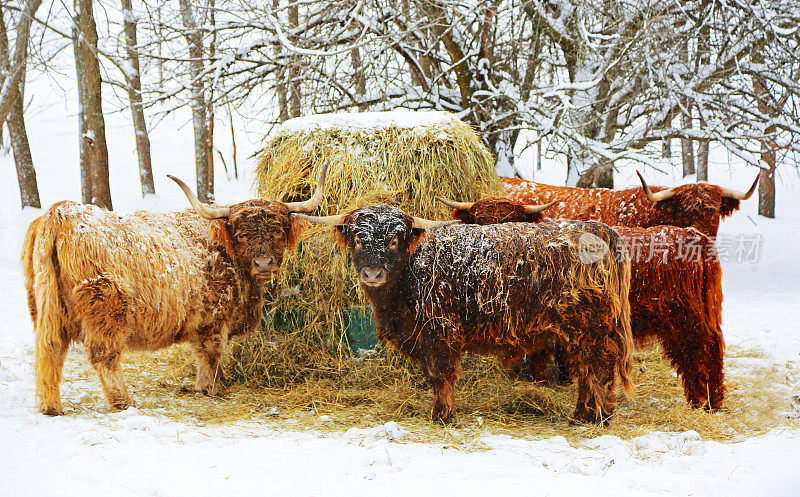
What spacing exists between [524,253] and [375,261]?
1017 mm

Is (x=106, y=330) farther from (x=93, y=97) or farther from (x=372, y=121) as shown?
(x=93, y=97)

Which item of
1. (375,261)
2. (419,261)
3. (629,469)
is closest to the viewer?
(629,469)

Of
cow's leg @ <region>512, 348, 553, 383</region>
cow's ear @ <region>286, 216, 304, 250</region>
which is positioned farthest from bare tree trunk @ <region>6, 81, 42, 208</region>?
cow's leg @ <region>512, 348, 553, 383</region>

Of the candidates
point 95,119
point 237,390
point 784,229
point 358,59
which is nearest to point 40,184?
point 95,119

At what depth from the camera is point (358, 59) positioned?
8750mm

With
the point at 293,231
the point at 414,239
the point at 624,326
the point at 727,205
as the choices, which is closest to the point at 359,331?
the point at 293,231

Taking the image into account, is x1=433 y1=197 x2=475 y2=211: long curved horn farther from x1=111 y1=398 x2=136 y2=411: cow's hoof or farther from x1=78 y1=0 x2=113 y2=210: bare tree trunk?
x1=78 y1=0 x2=113 y2=210: bare tree trunk

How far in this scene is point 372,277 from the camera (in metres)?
3.99

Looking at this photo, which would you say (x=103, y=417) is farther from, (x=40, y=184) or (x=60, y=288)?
(x=40, y=184)

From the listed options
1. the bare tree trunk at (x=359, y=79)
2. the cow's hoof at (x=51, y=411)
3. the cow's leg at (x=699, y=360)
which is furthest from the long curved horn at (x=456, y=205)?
the bare tree trunk at (x=359, y=79)

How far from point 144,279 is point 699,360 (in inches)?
159

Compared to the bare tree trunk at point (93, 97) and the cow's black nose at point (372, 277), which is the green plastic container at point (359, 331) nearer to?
the cow's black nose at point (372, 277)

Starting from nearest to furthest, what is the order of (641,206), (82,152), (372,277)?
(372,277) → (641,206) → (82,152)

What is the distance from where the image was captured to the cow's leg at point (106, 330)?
419 centimetres
